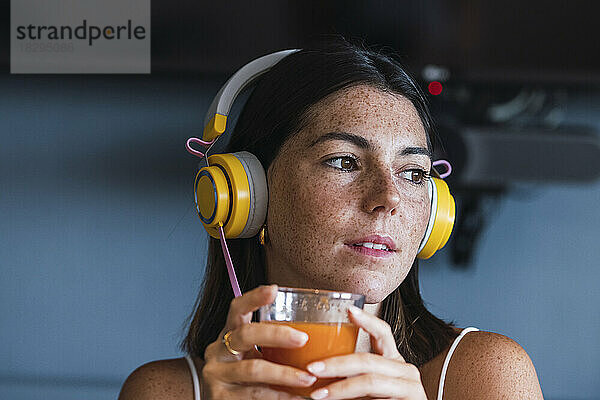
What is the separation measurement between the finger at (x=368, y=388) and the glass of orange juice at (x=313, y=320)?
0.02 m

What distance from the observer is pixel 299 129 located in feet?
4.13

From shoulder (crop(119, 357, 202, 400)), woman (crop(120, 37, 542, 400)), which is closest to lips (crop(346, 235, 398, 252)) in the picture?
woman (crop(120, 37, 542, 400))

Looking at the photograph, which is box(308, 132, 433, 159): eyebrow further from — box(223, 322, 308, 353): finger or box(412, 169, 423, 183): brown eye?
box(223, 322, 308, 353): finger

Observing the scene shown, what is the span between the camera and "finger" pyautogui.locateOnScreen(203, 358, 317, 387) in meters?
0.82

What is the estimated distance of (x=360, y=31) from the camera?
2127 millimetres

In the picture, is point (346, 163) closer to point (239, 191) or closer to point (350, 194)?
point (350, 194)

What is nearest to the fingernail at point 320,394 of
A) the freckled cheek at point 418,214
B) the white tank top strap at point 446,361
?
the freckled cheek at point 418,214

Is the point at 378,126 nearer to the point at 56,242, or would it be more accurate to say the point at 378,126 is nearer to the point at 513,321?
the point at 513,321

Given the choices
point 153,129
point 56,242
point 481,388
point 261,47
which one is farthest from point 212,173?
point 56,242

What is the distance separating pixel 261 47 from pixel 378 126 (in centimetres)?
105

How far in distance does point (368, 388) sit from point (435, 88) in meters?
1.48

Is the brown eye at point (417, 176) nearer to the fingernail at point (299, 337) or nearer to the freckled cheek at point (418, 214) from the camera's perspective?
the freckled cheek at point (418, 214)

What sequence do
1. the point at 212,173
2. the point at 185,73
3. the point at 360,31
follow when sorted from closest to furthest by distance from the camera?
the point at 212,173 → the point at 360,31 → the point at 185,73

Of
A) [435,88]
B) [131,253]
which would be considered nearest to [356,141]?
[435,88]
